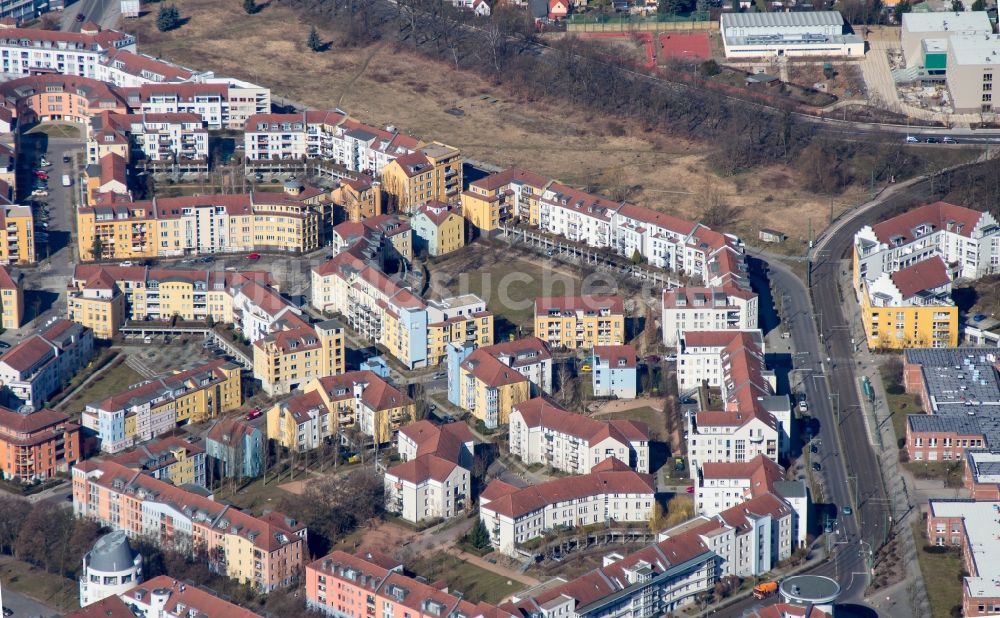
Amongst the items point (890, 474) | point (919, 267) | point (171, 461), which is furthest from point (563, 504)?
point (919, 267)

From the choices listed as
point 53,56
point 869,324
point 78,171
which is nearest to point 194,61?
point 53,56

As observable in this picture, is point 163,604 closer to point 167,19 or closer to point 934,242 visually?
point 934,242

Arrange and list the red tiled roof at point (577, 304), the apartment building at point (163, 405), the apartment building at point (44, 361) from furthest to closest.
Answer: the red tiled roof at point (577, 304) → the apartment building at point (44, 361) → the apartment building at point (163, 405)

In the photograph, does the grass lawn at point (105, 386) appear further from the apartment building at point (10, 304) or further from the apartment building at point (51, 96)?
the apartment building at point (51, 96)

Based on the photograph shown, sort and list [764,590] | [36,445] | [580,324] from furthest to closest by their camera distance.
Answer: [580,324] → [36,445] → [764,590]

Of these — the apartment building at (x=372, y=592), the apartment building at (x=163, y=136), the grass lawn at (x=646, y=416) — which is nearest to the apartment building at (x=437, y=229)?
the apartment building at (x=163, y=136)

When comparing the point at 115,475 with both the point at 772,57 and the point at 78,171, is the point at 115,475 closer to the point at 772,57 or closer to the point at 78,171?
the point at 78,171
